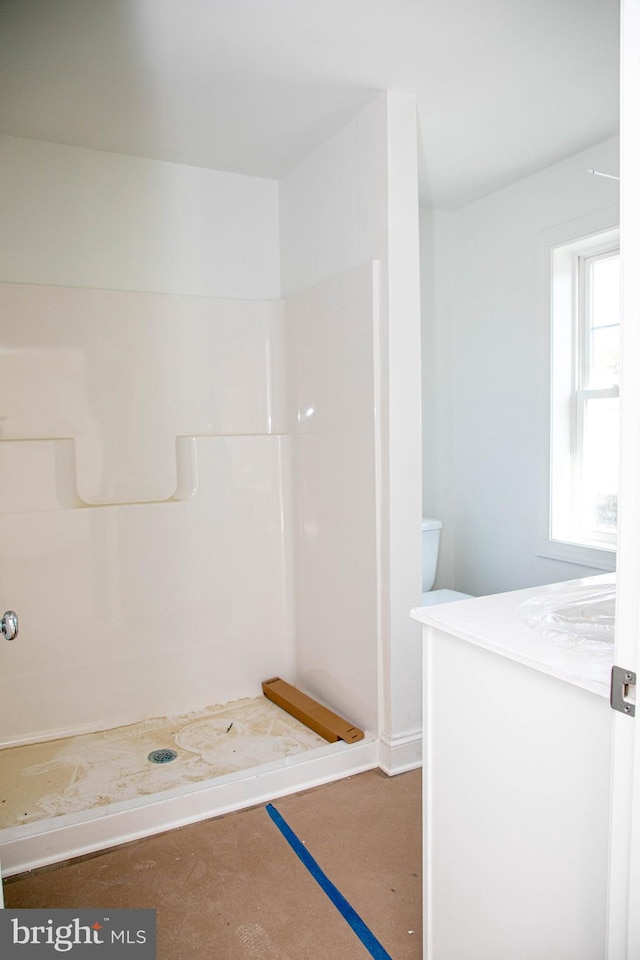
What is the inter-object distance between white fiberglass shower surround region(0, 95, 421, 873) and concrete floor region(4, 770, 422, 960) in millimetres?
172

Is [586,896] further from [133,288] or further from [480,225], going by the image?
[480,225]

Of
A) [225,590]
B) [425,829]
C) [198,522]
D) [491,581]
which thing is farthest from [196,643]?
[425,829]

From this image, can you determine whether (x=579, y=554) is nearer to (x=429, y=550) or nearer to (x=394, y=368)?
(x=429, y=550)

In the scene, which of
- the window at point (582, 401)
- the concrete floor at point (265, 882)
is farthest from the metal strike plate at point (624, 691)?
the window at point (582, 401)

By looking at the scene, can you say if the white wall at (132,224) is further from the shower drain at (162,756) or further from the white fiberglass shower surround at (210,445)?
the shower drain at (162,756)

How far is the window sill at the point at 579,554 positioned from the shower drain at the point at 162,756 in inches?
72.7

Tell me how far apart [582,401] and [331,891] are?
7.34 ft

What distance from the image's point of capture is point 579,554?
2.94 meters

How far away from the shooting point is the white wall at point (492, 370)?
3.08 meters

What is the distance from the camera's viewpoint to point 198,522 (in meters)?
3.06

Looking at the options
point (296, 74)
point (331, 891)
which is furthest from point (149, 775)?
point (296, 74)

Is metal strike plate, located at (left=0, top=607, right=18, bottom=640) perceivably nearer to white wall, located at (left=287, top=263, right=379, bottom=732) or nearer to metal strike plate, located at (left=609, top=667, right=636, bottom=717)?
metal strike plate, located at (left=609, top=667, right=636, bottom=717)

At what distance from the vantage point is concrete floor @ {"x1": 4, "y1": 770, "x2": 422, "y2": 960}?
1734 mm
